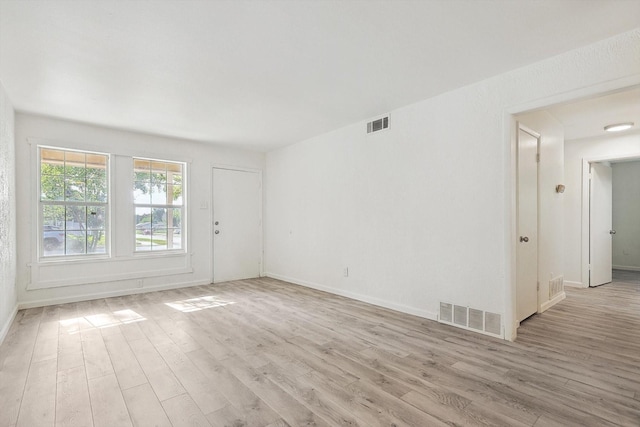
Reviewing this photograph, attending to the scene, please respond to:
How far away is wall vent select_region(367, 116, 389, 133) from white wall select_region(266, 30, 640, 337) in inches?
3.6

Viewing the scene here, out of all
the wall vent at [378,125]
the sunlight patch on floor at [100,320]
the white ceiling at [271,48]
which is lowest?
the sunlight patch on floor at [100,320]

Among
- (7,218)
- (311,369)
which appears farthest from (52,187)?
(311,369)

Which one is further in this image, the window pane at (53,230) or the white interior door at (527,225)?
the window pane at (53,230)

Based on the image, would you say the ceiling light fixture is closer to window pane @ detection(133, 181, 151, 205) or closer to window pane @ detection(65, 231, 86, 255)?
window pane @ detection(133, 181, 151, 205)

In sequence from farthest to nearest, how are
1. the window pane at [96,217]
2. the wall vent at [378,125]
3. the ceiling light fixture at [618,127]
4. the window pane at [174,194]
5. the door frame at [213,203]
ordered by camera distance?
1. the door frame at [213,203]
2. the window pane at [174,194]
3. the window pane at [96,217]
4. the ceiling light fixture at [618,127]
5. the wall vent at [378,125]

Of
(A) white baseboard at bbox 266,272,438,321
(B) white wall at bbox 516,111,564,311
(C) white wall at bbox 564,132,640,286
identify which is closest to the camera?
(A) white baseboard at bbox 266,272,438,321

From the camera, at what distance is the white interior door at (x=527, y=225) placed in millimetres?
3281

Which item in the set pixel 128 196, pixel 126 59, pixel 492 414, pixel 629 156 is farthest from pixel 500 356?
pixel 128 196

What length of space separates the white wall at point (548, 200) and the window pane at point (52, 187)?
6063mm

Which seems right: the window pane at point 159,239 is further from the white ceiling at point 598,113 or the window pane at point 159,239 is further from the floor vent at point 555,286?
the floor vent at point 555,286

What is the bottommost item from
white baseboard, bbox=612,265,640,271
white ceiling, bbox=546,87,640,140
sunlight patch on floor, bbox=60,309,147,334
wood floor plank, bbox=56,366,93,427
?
white baseboard, bbox=612,265,640,271

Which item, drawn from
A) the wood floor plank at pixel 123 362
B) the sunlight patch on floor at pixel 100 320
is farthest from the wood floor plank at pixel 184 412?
the sunlight patch on floor at pixel 100 320

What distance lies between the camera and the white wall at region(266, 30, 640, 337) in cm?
282

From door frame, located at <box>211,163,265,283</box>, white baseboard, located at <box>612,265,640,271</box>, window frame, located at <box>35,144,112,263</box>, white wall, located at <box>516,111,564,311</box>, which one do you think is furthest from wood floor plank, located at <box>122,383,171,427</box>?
white baseboard, located at <box>612,265,640,271</box>
